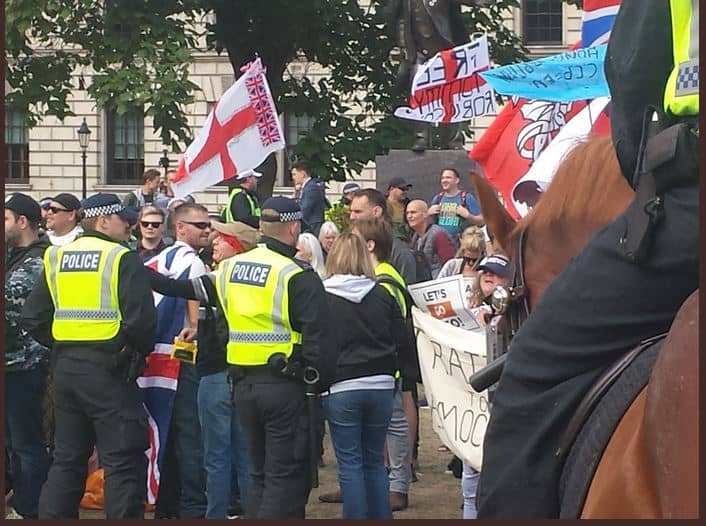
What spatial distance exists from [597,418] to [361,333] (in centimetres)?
543

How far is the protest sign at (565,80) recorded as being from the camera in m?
8.69

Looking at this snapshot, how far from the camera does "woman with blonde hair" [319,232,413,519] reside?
27.2 ft

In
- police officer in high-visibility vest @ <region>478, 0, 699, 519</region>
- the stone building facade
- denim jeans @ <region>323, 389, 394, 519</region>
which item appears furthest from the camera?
the stone building facade

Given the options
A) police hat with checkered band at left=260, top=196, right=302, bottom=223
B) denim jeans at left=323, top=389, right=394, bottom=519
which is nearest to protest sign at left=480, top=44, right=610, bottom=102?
police hat with checkered band at left=260, top=196, right=302, bottom=223


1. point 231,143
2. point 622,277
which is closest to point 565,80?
point 231,143

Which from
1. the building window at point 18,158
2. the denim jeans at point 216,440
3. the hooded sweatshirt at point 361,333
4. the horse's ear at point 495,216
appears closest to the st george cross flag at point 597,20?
the hooded sweatshirt at point 361,333

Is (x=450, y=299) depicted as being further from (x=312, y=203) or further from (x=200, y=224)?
(x=312, y=203)

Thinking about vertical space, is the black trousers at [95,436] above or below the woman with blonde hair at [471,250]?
below

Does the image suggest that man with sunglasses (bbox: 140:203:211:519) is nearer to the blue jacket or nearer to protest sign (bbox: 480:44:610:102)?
protest sign (bbox: 480:44:610:102)

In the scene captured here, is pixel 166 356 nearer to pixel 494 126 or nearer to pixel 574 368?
pixel 494 126

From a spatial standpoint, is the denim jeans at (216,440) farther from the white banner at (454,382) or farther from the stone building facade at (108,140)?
the stone building facade at (108,140)

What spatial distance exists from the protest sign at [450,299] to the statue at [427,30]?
8415 millimetres

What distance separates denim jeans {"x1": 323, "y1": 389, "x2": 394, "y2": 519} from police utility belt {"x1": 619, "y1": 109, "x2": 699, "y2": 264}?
543 centimetres

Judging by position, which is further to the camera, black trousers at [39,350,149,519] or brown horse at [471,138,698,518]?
black trousers at [39,350,149,519]
